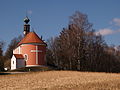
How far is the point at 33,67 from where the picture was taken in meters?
53.0

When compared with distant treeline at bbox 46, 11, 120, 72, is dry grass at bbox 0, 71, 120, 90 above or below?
below

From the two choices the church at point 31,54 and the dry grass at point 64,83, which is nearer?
the dry grass at point 64,83

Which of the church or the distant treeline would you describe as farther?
the church

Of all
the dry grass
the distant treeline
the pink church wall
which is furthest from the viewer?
the pink church wall

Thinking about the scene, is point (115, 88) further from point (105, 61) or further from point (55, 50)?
point (55, 50)

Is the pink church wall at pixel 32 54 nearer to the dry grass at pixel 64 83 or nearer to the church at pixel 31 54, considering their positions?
the church at pixel 31 54

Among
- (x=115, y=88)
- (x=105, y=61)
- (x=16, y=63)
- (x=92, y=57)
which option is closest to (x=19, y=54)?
(x=16, y=63)

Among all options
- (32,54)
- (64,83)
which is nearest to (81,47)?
(32,54)

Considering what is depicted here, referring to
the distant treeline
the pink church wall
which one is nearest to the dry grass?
the distant treeline

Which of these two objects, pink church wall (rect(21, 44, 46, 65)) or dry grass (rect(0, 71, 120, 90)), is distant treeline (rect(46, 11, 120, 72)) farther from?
dry grass (rect(0, 71, 120, 90))

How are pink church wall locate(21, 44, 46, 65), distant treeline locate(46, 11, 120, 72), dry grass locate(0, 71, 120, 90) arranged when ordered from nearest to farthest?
1. dry grass locate(0, 71, 120, 90)
2. distant treeline locate(46, 11, 120, 72)
3. pink church wall locate(21, 44, 46, 65)

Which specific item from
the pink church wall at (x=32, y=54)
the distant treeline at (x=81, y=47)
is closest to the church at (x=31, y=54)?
the pink church wall at (x=32, y=54)

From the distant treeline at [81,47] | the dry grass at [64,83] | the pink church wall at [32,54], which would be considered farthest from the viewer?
the pink church wall at [32,54]

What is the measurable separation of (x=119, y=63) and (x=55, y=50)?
17028mm
